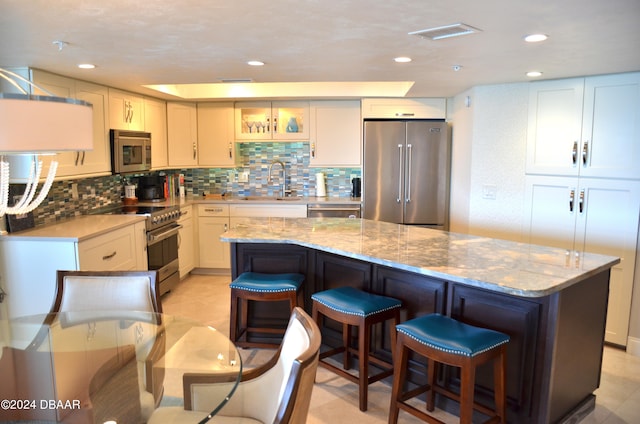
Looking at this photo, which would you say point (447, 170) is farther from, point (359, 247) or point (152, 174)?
point (152, 174)

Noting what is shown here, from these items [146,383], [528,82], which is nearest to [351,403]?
[146,383]

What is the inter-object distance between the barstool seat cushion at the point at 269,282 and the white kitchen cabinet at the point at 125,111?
2.18 metres

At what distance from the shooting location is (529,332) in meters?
2.37

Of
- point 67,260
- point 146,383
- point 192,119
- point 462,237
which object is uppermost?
point 192,119

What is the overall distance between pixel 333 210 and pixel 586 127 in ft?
8.65

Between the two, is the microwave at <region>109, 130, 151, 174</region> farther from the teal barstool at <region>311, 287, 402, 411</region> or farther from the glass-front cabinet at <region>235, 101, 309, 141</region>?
the teal barstool at <region>311, 287, 402, 411</region>

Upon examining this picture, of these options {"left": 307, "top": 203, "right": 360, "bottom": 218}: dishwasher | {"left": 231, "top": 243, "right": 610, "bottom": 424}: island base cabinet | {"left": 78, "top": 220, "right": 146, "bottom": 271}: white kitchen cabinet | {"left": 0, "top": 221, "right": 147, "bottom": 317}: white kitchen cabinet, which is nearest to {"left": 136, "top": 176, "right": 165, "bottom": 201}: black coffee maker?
{"left": 78, "top": 220, "right": 146, "bottom": 271}: white kitchen cabinet

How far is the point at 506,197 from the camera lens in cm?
425

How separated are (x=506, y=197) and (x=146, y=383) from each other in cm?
335

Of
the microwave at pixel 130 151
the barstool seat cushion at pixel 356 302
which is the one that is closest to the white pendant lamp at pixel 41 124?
the barstool seat cushion at pixel 356 302

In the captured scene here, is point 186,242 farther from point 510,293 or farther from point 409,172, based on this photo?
point 510,293

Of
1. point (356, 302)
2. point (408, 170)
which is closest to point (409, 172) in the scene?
point (408, 170)

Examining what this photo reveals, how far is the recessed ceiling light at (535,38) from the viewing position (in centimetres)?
248

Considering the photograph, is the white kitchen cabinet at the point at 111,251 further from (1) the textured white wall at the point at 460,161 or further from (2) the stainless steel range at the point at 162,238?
(1) the textured white wall at the point at 460,161
